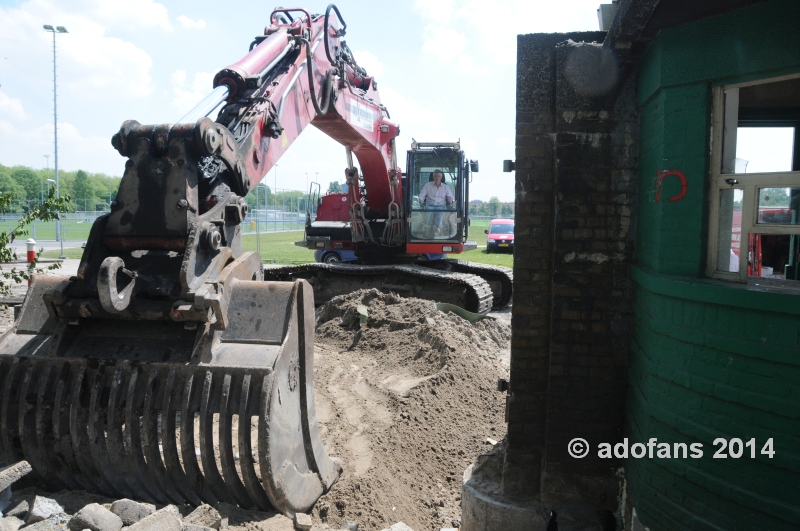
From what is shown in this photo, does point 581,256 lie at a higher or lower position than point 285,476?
higher

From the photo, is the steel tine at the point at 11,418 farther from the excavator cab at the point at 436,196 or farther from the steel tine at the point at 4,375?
the excavator cab at the point at 436,196

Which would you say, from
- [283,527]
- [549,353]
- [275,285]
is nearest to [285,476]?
[283,527]

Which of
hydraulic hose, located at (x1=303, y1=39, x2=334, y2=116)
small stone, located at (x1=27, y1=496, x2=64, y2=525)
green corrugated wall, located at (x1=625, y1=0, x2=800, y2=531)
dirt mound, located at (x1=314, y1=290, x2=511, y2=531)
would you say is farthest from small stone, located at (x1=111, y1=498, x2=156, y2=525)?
hydraulic hose, located at (x1=303, y1=39, x2=334, y2=116)

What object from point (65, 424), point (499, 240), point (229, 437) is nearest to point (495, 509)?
point (229, 437)

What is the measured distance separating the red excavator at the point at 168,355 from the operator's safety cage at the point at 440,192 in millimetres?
6603

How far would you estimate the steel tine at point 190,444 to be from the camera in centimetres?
363

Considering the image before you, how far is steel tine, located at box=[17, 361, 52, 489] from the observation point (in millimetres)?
3779

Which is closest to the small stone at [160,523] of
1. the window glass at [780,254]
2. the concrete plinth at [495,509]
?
the concrete plinth at [495,509]

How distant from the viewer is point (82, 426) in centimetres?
379

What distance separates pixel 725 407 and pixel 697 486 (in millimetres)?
463

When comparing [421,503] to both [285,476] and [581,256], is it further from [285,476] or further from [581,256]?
[581,256]

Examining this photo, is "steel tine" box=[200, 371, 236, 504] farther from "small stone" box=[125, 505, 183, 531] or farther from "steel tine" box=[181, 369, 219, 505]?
"small stone" box=[125, 505, 183, 531]

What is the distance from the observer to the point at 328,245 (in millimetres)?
12984

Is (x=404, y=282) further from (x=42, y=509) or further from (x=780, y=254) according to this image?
(x=42, y=509)
